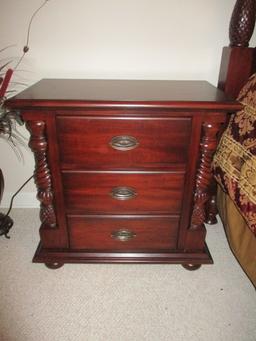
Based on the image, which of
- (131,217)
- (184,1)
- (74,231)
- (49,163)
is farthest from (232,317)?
(184,1)

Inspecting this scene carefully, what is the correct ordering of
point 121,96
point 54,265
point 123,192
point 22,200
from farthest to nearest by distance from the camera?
point 22,200 → point 54,265 → point 123,192 → point 121,96

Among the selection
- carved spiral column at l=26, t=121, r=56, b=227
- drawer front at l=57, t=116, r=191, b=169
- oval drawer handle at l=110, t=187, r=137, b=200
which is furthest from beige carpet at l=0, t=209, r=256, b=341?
drawer front at l=57, t=116, r=191, b=169

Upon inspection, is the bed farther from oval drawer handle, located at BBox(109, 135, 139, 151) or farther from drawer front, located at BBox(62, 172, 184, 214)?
oval drawer handle, located at BBox(109, 135, 139, 151)

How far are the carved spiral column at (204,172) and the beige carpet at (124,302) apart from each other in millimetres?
275

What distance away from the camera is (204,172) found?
873 millimetres

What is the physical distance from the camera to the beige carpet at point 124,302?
0.83m

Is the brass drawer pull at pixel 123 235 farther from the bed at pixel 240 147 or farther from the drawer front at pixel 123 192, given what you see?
the bed at pixel 240 147

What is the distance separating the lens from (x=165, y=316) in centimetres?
89

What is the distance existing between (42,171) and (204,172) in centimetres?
60

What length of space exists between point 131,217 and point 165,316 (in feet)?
1.27

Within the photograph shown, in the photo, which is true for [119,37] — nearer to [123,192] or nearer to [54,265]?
[123,192]

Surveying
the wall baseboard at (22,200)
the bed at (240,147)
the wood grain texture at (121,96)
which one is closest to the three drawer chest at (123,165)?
the wood grain texture at (121,96)

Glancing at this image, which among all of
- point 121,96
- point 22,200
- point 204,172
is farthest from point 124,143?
point 22,200

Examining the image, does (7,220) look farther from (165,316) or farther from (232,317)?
(232,317)
